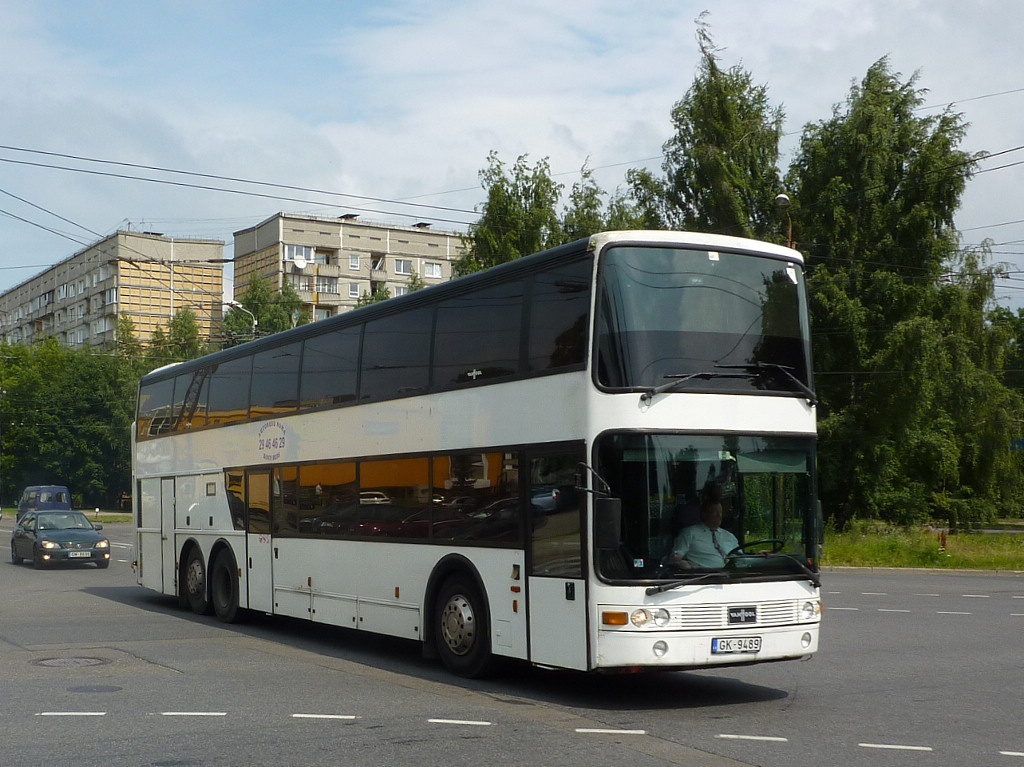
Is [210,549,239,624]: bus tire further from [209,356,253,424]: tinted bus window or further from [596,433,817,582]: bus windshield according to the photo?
[596,433,817,582]: bus windshield

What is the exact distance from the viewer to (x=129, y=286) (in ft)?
303

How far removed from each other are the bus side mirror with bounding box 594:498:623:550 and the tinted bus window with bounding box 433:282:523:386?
2.03 m

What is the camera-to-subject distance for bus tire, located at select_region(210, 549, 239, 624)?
17.2 m

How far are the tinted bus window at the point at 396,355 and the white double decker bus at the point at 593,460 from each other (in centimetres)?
3

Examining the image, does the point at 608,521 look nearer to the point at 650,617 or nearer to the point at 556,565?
the point at 650,617

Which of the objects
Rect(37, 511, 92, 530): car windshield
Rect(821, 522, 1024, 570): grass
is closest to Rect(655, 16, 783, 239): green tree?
Rect(821, 522, 1024, 570): grass

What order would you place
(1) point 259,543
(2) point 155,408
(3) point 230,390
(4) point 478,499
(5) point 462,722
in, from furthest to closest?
1. (2) point 155,408
2. (3) point 230,390
3. (1) point 259,543
4. (4) point 478,499
5. (5) point 462,722

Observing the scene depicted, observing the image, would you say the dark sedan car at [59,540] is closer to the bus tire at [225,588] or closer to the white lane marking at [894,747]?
the bus tire at [225,588]

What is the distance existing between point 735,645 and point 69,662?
23.2 feet

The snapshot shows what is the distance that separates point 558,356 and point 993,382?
1271 inches

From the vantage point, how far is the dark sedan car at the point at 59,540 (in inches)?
1161

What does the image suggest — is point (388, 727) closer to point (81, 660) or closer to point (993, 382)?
point (81, 660)

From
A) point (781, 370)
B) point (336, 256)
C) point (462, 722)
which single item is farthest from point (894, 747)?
point (336, 256)

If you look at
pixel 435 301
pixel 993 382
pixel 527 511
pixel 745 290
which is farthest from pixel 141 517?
pixel 993 382
